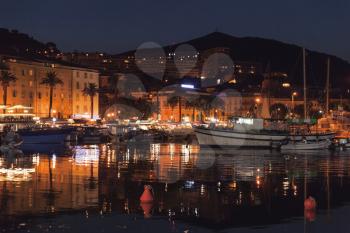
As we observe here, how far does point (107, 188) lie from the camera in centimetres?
3117

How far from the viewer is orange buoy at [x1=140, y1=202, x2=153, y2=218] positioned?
23.7m

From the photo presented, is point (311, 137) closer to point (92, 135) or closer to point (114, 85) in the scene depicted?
point (92, 135)

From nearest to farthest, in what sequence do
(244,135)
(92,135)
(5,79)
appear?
(244,135)
(92,135)
(5,79)

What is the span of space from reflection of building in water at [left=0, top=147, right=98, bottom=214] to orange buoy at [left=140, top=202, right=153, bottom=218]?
2088mm

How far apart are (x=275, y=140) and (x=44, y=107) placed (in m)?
62.9

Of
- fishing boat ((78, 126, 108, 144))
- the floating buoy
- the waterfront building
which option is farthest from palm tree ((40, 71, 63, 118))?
the floating buoy

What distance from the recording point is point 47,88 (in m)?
129

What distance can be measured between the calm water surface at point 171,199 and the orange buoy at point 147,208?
0.11 metres

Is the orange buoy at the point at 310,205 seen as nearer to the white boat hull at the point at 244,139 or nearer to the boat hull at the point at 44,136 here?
the white boat hull at the point at 244,139

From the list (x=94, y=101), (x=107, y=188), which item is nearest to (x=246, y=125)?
(x=107, y=188)

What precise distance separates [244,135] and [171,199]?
53407mm

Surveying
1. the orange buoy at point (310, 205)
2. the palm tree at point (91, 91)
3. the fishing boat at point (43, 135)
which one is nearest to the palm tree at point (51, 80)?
the palm tree at point (91, 91)

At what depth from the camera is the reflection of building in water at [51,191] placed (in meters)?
24.7

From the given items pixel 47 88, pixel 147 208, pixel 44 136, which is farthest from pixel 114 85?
pixel 147 208
